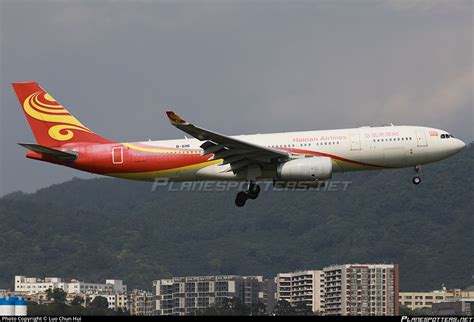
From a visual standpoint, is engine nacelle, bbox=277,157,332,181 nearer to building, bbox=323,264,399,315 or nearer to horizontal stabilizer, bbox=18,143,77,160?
horizontal stabilizer, bbox=18,143,77,160

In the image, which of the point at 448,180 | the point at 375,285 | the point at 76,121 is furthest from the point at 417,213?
the point at 76,121

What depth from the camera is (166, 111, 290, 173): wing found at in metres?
54.5

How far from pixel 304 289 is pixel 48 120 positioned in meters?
65.6

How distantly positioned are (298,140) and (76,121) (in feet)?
43.7

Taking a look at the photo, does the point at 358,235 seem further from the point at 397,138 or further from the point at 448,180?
the point at 397,138

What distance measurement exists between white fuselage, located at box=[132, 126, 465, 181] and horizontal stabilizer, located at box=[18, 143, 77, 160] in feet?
14.9

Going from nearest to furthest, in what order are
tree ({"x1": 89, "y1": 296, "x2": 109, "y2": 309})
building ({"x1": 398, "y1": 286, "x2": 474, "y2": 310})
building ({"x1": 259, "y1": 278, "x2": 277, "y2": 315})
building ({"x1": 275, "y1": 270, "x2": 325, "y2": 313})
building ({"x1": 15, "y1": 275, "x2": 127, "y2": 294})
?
tree ({"x1": 89, "y1": 296, "x2": 109, "y2": 309})
building ({"x1": 275, "y1": 270, "x2": 325, "y2": 313})
building ({"x1": 259, "y1": 278, "x2": 277, "y2": 315})
building ({"x1": 398, "y1": 286, "x2": 474, "y2": 310})
building ({"x1": 15, "y1": 275, "x2": 127, "y2": 294})

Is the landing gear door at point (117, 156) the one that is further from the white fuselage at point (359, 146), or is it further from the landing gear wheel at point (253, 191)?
the landing gear wheel at point (253, 191)

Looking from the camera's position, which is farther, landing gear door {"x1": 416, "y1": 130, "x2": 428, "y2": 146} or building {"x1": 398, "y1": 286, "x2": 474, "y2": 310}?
building {"x1": 398, "y1": 286, "x2": 474, "y2": 310}

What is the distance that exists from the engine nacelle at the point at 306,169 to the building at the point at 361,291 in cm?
5414

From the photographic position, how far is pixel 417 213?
19025 centimetres

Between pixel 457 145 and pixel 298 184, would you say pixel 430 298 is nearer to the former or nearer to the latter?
pixel 457 145

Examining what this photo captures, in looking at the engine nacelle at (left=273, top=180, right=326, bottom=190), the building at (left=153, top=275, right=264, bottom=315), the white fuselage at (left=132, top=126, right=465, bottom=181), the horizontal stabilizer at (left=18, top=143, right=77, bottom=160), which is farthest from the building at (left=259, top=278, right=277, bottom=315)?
the horizontal stabilizer at (left=18, top=143, right=77, bottom=160)

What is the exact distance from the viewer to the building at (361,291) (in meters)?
111
